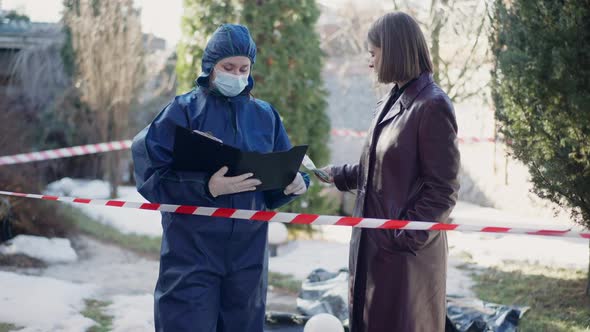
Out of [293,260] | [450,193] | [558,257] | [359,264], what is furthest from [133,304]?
[558,257]

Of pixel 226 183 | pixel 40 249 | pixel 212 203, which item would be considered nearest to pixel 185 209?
pixel 212 203

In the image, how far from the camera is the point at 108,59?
10023 millimetres

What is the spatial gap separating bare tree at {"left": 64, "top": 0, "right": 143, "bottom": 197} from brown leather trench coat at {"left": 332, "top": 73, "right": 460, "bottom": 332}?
307 inches

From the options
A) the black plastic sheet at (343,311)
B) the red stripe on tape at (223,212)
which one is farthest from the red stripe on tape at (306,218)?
the black plastic sheet at (343,311)

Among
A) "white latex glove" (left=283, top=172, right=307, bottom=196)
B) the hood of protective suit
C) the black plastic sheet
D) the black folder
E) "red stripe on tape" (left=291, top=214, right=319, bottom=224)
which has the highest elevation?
the hood of protective suit

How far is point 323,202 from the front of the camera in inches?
325

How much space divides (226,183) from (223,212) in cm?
17

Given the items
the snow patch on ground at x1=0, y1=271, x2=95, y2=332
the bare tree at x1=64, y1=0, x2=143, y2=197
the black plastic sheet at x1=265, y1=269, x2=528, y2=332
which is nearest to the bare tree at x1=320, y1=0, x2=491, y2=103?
the black plastic sheet at x1=265, y1=269, x2=528, y2=332

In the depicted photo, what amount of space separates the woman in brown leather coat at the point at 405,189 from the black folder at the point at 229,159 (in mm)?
359

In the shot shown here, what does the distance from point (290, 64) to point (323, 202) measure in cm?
170

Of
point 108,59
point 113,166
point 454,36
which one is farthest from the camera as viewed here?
point 113,166

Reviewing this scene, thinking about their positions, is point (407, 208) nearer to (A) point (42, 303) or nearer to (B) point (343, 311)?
(B) point (343, 311)

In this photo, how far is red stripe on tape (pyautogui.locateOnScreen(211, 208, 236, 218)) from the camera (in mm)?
2812

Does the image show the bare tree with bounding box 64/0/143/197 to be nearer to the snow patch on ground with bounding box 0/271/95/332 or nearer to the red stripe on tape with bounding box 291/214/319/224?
the snow patch on ground with bounding box 0/271/95/332
